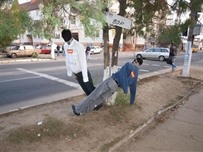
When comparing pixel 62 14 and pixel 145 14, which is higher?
pixel 145 14

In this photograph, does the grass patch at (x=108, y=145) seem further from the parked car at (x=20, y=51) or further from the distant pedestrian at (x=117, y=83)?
the parked car at (x=20, y=51)

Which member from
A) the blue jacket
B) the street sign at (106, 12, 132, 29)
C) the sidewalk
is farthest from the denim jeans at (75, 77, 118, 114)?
the street sign at (106, 12, 132, 29)

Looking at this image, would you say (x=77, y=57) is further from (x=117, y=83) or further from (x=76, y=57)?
(x=117, y=83)

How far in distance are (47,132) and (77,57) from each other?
147 centimetres

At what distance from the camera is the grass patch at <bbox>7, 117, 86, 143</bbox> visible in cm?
297

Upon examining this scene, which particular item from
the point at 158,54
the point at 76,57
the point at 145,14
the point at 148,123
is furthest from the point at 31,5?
the point at 158,54

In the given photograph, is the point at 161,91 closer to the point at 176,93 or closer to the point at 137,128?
the point at 176,93

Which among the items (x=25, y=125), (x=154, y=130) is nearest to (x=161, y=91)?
(x=154, y=130)

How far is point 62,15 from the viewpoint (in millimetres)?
2342

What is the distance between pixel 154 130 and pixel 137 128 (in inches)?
18.1

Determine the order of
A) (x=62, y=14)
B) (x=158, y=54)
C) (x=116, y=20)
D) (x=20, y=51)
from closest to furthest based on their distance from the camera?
(x=62, y=14) → (x=116, y=20) → (x=158, y=54) → (x=20, y=51)

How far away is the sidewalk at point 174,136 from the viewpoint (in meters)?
3.17

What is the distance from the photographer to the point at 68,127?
11.0 feet

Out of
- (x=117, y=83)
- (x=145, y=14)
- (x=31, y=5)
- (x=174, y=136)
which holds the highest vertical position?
(x=145, y=14)
